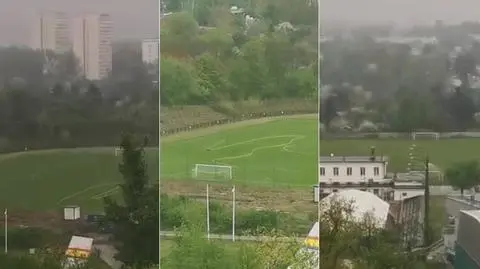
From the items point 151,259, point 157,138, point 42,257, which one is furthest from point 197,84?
point 42,257

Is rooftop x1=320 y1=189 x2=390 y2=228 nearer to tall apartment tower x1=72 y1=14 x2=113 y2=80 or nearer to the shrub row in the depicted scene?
the shrub row

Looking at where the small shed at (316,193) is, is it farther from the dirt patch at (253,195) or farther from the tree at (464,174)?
the tree at (464,174)

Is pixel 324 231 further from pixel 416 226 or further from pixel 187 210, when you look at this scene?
pixel 187 210

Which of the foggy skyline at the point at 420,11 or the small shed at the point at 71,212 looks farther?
the small shed at the point at 71,212

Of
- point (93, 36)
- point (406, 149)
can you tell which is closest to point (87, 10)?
point (93, 36)

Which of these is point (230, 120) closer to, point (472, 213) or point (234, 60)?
point (234, 60)

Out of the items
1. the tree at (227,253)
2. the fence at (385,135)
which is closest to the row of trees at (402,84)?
the fence at (385,135)

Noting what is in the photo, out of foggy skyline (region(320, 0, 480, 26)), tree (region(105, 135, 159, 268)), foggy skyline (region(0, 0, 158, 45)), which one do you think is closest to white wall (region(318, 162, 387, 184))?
foggy skyline (region(320, 0, 480, 26))
